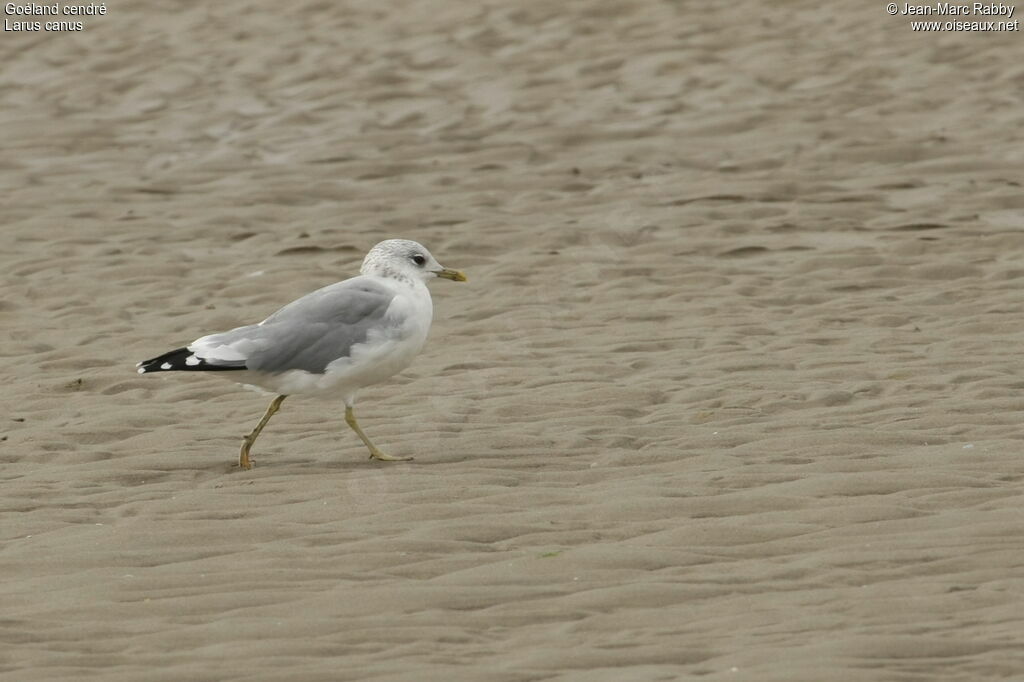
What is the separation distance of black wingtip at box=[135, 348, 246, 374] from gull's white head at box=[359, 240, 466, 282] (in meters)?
0.82

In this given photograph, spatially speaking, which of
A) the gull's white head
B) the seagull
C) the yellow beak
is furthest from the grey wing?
the yellow beak

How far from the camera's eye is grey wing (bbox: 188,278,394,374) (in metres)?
7.07

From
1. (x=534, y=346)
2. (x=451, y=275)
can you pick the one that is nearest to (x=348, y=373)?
(x=451, y=275)

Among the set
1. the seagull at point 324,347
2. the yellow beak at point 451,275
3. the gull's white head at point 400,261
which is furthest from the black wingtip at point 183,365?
the yellow beak at point 451,275

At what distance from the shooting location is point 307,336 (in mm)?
7156

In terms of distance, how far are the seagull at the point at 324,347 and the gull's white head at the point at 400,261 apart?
11 centimetres

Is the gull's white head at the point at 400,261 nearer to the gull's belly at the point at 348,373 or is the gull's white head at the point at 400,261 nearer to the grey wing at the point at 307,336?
the grey wing at the point at 307,336

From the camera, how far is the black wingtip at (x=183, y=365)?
6.95 metres

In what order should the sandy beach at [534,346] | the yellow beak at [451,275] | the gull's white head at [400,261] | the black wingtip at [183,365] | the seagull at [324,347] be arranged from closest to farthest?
the sandy beach at [534,346], the black wingtip at [183,365], the seagull at [324,347], the gull's white head at [400,261], the yellow beak at [451,275]

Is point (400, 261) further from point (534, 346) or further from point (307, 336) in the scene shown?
point (534, 346)

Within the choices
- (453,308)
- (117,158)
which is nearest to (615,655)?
(453,308)

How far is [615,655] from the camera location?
470 centimetres

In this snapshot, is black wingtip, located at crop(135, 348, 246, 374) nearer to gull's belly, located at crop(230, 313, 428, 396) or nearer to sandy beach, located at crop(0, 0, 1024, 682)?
gull's belly, located at crop(230, 313, 428, 396)

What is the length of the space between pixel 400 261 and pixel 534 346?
1764 millimetres
